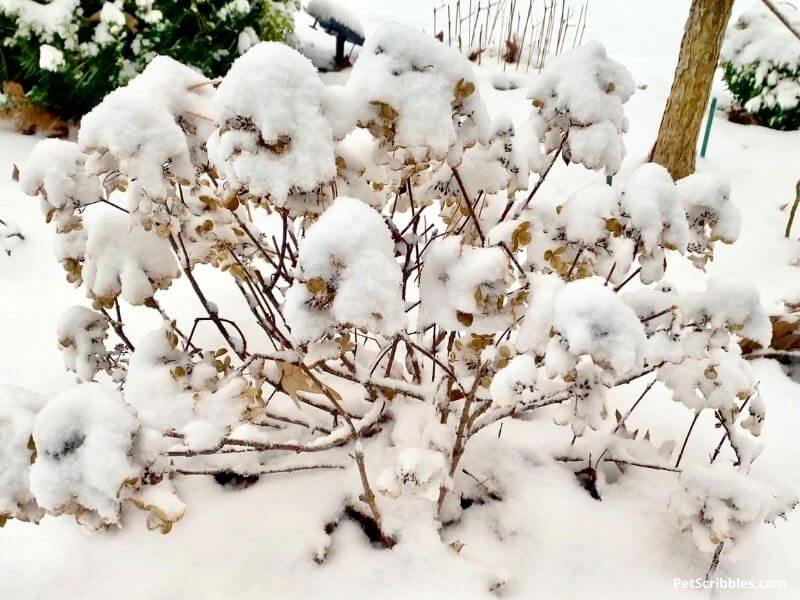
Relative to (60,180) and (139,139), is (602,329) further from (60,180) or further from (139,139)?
(60,180)

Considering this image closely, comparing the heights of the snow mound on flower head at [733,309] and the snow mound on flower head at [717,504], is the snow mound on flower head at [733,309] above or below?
above

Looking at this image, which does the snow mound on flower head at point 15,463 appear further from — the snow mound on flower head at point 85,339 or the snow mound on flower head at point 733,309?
the snow mound on flower head at point 733,309

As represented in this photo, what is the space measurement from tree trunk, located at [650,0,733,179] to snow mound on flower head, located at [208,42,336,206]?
207cm

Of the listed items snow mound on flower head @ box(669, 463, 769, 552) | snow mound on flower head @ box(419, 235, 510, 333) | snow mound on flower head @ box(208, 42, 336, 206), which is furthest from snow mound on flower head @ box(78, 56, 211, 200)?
snow mound on flower head @ box(669, 463, 769, 552)

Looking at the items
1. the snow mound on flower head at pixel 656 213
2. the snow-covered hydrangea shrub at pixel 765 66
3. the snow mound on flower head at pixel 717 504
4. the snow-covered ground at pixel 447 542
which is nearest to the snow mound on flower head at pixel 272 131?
the snow mound on flower head at pixel 656 213

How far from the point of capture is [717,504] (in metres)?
1.11

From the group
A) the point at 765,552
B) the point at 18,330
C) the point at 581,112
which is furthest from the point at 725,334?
the point at 18,330

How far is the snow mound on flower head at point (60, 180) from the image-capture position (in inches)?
41.8

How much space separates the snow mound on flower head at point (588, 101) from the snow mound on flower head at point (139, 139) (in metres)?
0.70

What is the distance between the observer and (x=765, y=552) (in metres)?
1.29

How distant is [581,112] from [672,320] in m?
0.42

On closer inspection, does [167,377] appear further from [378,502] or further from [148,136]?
[378,502]

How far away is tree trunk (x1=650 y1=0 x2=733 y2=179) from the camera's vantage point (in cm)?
221

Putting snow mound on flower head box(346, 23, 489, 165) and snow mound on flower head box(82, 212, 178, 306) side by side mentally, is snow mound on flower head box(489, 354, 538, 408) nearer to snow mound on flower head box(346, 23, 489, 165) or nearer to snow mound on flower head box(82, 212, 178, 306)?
snow mound on flower head box(346, 23, 489, 165)
